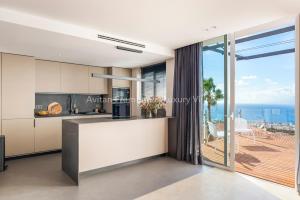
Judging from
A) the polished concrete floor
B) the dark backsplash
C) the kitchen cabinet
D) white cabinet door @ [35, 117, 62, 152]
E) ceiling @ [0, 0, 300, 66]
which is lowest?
the polished concrete floor

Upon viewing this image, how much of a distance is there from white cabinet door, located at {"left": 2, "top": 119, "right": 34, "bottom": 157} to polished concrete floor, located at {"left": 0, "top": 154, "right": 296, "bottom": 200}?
0.39 m

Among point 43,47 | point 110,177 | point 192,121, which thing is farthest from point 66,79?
point 192,121

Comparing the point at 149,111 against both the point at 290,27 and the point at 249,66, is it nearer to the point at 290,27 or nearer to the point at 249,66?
the point at 249,66

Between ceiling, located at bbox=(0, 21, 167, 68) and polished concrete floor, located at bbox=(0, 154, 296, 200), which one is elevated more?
ceiling, located at bbox=(0, 21, 167, 68)

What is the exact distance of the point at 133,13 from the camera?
2.62 metres

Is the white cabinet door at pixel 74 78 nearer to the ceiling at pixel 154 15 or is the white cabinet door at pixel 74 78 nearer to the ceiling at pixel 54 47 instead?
the ceiling at pixel 54 47

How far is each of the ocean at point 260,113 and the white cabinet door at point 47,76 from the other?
3674mm

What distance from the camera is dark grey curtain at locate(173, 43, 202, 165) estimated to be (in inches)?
154

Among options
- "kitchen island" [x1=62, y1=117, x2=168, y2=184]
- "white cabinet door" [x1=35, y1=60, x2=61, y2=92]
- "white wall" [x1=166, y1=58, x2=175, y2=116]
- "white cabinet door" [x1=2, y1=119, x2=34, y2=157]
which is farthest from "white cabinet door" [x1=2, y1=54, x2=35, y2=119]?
"white wall" [x1=166, y1=58, x2=175, y2=116]

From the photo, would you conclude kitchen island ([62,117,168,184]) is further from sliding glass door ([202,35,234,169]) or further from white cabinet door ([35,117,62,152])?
white cabinet door ([35,117,62,152])

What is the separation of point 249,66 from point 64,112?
15.8ft

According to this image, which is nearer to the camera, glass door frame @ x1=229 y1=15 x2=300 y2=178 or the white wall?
glass door frame @ x1=229 y1=15 x2=300 y2=178

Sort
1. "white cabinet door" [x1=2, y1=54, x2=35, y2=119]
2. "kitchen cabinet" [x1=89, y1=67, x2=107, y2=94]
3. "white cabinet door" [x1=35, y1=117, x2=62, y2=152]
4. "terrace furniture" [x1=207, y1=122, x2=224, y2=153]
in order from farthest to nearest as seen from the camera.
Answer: "kitchen cabinet" [x1=89, y1=67, x2=107, y2=94] → "white cabinet door" [x1=35, y1=117, x2=62, y2=152] → "white cabinet door" [x1=2, y1=54, x2=35, y2=119] → "terrace furniture" [x1=207, y1=122, x2=224, y2=153]

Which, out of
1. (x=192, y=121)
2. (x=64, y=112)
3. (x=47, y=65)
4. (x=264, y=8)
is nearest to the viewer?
(x=264, y=8)
